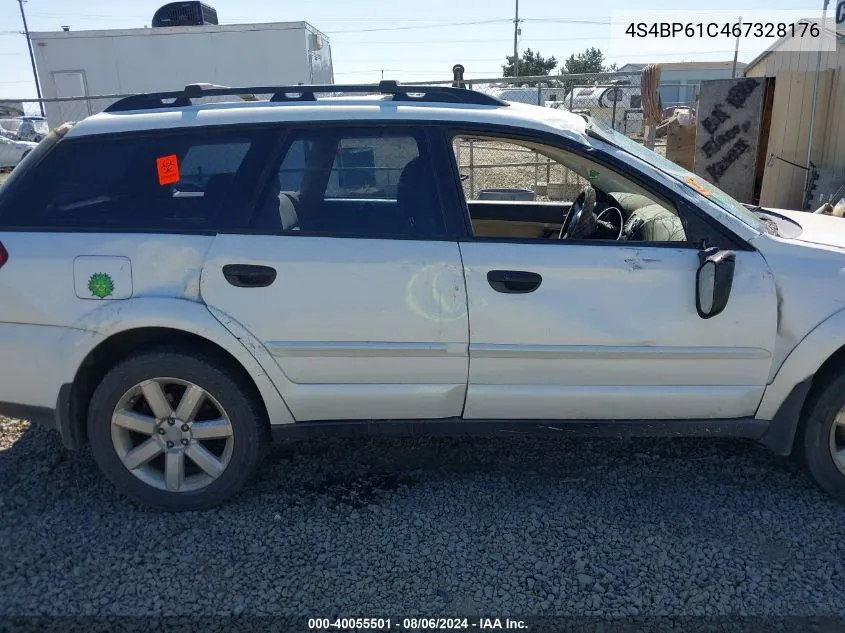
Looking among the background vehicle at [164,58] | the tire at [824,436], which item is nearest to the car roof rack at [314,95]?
the tire at [824,436]

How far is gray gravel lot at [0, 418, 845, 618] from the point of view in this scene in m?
2.63

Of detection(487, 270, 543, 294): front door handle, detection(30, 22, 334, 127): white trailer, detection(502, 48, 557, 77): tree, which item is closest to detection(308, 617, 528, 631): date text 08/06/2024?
detection(487, 270, 543, 294): front door handle

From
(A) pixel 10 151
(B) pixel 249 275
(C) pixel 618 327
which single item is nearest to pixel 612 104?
(C) pixel 618 327

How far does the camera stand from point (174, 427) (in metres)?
3.14

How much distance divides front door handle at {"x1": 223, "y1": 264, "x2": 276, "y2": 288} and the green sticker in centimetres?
50

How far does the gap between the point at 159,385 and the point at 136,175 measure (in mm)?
954

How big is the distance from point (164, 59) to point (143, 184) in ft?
42.2

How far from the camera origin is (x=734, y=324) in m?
2.93

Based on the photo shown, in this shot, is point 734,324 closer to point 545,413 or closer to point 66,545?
point 545,413

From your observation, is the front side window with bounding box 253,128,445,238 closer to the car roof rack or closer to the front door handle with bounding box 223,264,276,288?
the front door handle with bounding box 223,264,276,288

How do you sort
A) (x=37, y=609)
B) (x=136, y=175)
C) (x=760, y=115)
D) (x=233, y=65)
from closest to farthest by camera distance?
(x=37, y=609), (x=136, y=175), (x=760, y=115), (x=233, y=65)

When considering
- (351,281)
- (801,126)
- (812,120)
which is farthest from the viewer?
(801,126)

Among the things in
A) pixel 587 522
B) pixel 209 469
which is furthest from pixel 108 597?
pixel 587 522

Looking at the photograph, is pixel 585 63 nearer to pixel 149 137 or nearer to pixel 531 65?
pixel 531 65
